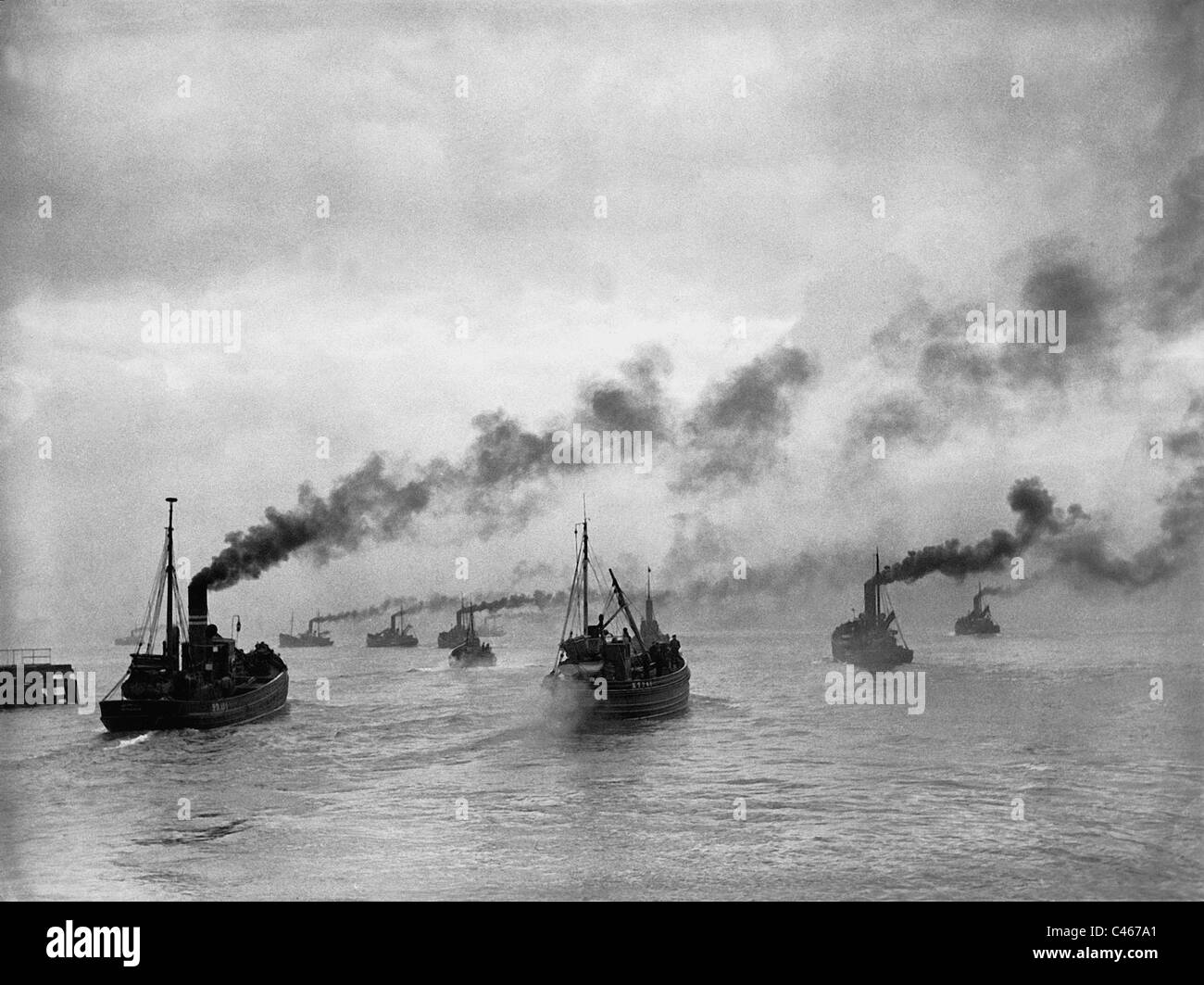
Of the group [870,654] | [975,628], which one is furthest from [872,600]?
[975,628]

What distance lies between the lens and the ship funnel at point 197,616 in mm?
10055

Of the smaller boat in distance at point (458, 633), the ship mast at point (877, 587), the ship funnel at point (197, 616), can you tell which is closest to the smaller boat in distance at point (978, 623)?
the ship mast at point (877, 587)

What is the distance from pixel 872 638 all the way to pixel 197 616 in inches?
262

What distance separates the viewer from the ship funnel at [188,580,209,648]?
33.0 feet

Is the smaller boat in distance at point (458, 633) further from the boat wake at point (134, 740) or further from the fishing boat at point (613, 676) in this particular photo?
the boat wake at point (134, 740)

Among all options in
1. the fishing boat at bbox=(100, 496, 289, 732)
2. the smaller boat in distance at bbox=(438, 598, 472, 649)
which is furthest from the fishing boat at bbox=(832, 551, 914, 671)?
the fishing boat at bbox=(100, 496, 289, 732)

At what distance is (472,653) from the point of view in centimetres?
1342

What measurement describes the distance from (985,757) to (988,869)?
11.2ft

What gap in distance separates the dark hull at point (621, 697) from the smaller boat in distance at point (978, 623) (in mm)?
3170

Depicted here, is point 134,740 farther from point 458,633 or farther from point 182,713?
point 458,633

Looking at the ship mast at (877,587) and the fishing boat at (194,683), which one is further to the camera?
the fishing boat at (194,683)

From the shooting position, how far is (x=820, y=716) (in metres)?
13.2
